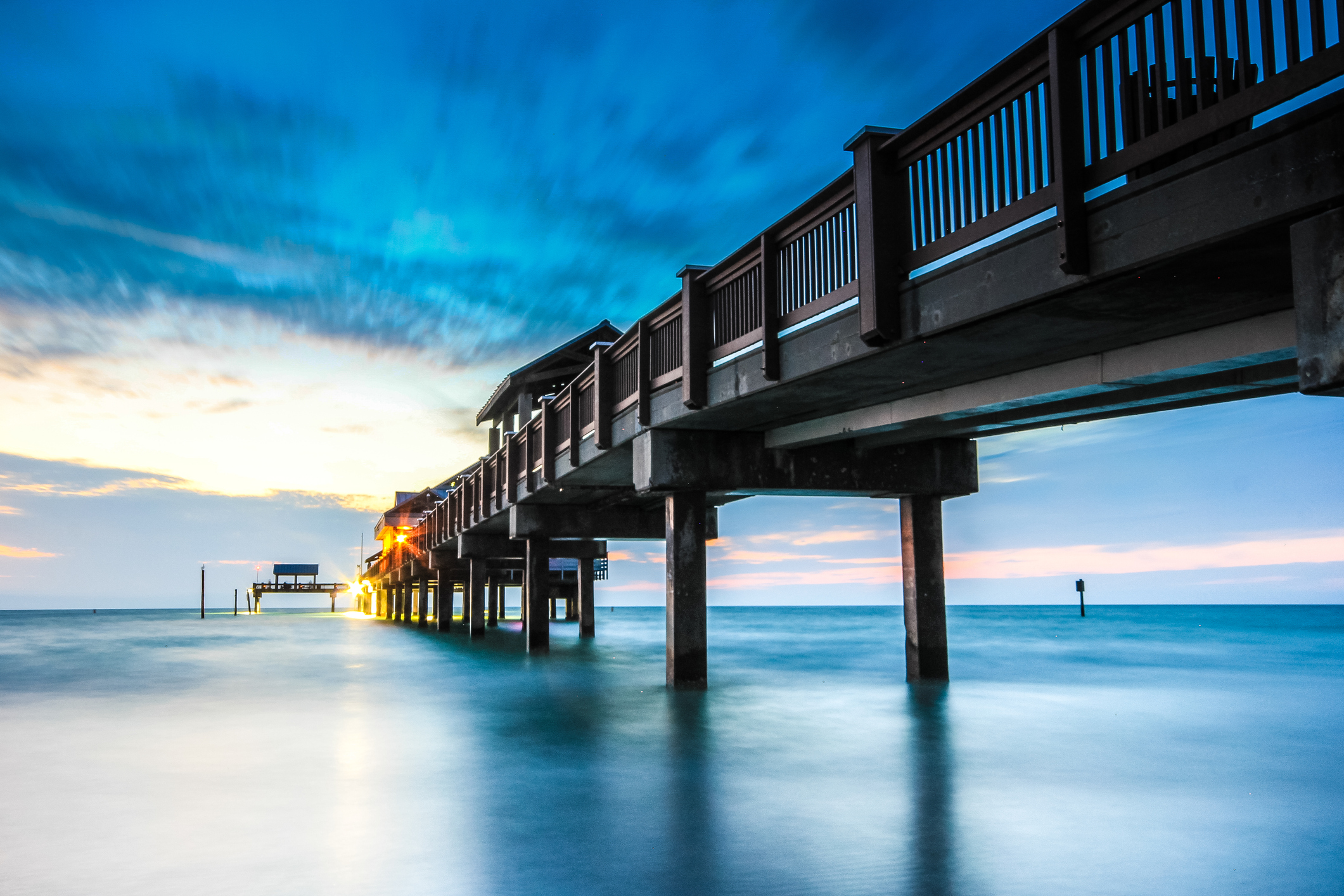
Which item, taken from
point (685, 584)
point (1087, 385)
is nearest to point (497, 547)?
point (685, 584)

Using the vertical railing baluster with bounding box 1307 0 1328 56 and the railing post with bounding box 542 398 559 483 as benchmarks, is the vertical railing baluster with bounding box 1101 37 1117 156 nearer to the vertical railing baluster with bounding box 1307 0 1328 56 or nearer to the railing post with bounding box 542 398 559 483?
the vertical railing baluster with bounding box 1307 0 1328 56

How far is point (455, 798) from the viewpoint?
353 inches

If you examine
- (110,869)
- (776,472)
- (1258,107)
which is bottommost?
(110,869)

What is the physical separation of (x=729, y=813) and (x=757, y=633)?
53272mm

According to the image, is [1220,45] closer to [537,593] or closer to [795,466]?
[795,466]

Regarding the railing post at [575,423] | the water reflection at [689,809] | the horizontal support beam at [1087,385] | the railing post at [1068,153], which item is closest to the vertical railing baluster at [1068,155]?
the railing post at [1068,153]

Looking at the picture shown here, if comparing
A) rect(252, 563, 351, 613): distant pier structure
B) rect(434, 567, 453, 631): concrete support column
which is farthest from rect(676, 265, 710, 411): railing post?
rect(252, 563, 351, 613): distant pier structure

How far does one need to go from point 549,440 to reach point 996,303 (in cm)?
1541

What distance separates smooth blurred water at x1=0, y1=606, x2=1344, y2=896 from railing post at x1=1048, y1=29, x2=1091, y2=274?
4329mm

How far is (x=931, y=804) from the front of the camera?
858 cm

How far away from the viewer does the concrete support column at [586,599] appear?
148ft

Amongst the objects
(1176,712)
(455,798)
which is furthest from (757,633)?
(455,798)

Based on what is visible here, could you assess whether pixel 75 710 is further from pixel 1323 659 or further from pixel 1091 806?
pixel 1323 659

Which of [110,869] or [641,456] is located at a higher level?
[641,456]
